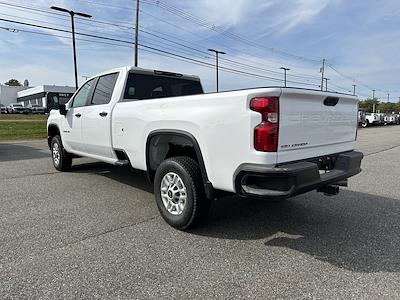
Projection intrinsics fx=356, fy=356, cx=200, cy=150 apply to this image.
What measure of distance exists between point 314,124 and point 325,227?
54.9 inches

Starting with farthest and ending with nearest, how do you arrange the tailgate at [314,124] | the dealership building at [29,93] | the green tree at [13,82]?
the green tree at [13,82] < the dealership building at [29,93] < the tailgate at [314,124]

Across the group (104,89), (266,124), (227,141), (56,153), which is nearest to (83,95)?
(104,89)

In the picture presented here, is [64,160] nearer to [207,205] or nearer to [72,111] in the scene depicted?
[72,111]

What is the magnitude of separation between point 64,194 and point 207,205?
→ 9.50ft

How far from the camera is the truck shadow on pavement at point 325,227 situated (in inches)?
141

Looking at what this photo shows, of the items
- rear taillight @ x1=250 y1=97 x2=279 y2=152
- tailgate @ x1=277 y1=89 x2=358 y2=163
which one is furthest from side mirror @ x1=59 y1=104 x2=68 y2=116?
tailgate @ x1=277 y1=89 x2=358 y2=163

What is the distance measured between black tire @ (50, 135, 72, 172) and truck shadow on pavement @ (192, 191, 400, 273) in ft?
12.7

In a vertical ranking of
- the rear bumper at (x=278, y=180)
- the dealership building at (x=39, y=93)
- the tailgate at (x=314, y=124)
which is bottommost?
the rear bumper at (x=278, y=180)

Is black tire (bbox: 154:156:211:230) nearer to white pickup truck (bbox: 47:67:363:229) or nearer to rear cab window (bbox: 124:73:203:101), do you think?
white pickup truck (bbox: 47:67:363:229)

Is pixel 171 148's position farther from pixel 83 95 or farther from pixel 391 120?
pixel 391 120

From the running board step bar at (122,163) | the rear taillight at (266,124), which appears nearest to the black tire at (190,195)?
the rear taillight at (266,124)

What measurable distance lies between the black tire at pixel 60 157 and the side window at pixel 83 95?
3.63ft

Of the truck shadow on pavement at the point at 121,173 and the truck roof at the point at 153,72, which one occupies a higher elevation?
the truck roof at the point at 153,72

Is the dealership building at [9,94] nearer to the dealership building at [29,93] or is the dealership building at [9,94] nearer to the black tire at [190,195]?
the dealership building at [29,93]
